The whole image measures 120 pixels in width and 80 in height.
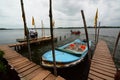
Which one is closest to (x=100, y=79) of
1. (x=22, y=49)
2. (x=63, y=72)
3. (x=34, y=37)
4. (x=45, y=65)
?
(x=63, y=72)

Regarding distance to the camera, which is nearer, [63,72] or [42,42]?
[63,72]

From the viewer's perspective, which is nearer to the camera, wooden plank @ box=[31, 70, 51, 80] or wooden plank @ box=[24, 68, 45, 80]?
wooden plank @ box=[31, 70, 51, 80]

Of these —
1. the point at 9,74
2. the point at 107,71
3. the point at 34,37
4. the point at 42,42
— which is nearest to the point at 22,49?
the point at 34,37

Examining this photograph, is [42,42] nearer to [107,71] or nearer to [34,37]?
[34,37]

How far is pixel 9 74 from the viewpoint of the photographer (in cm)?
726

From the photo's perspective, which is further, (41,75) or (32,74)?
(32,74)

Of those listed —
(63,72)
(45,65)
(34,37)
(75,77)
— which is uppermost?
(34,37)

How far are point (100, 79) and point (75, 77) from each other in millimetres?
3312

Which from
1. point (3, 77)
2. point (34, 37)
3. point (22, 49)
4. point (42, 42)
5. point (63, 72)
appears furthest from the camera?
point (42, 42)

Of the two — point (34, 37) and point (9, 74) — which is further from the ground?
point (34, 37)

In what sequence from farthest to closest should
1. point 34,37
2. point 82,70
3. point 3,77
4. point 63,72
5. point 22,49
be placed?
point 34,37 < point 22,49 < point 82,70 < point 63,72 < point 3,77

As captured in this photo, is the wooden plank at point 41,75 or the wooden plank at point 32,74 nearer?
the wooden plank at point 41,75

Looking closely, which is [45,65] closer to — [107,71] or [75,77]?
[75,77]

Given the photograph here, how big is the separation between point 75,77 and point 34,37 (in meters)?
16.2
